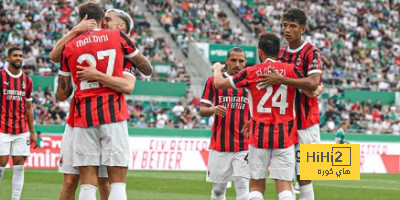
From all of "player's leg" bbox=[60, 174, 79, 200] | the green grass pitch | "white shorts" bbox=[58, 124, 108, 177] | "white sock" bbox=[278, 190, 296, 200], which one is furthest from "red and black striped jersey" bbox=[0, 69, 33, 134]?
"white sock" bbox=[278, 190, 296, 200]

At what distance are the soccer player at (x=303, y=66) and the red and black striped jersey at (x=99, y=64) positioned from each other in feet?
6.55

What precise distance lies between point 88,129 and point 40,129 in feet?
65.4

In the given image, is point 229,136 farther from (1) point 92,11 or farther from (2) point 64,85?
(1) point 92,11

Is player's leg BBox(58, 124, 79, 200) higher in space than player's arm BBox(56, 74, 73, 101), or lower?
Result: lower

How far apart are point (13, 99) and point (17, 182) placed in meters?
1.57

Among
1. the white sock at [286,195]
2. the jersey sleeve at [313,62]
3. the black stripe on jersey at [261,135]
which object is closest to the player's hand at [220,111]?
the jersey sleeve at [313,62]

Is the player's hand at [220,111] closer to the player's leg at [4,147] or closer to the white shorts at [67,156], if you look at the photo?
the white shorts at [67,156]

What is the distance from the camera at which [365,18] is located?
46500 millimetres

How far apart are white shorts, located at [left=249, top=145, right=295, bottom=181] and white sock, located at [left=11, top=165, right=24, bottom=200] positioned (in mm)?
5123

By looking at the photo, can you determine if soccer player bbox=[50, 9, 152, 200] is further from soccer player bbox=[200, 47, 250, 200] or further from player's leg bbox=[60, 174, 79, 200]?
soccer player bbox=[200, 47, 250, 200]

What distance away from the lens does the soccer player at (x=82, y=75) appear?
26.6ft

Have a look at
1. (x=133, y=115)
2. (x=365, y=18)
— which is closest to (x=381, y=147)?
(x=133, y=115)

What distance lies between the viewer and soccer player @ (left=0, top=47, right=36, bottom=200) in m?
14.0

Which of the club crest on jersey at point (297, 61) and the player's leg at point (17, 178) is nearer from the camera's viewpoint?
the club crest on jersey at point (297, 61)
